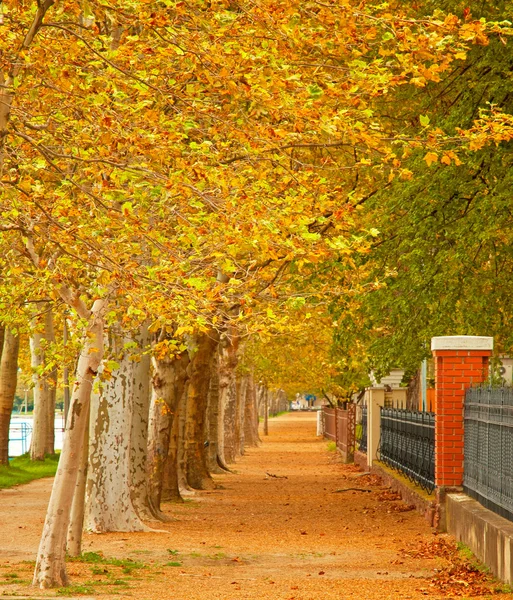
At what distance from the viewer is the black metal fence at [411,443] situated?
1761 cm

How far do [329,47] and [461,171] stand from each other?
487cm

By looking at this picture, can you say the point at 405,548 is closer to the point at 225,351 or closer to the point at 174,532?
the point at 174,532

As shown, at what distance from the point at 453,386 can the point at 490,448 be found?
2562mm

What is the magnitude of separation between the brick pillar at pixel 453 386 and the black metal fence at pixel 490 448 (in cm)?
26

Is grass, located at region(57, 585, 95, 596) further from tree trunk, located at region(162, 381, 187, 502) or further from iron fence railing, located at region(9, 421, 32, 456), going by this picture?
iron fence railing, located at region(9, 421, 32, 456)

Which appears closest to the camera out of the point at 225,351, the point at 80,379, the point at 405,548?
the point at 80,379

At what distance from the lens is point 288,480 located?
31.4 m

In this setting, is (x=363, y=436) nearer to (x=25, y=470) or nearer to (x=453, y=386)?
(x=25, y=470)

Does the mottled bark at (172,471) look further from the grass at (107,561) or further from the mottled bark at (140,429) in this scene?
the grass at (107,561)

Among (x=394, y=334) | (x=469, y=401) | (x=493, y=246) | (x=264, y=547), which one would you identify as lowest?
(x=264, y=547)

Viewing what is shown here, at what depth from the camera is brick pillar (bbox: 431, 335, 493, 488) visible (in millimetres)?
14984

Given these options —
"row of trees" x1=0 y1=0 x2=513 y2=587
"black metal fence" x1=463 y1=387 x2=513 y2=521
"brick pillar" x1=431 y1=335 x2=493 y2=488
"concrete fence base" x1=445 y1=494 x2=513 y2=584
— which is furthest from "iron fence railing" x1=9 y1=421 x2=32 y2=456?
"black metal fence" x1=463 y1=387 x2=513 y2=521

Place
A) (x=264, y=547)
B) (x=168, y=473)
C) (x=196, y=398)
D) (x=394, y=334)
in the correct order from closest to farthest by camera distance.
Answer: (x=264, y=547) < (x=394, y=334) < (x=168, y=473) < (x=196, y=398)

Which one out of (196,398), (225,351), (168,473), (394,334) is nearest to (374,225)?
(394,334)
